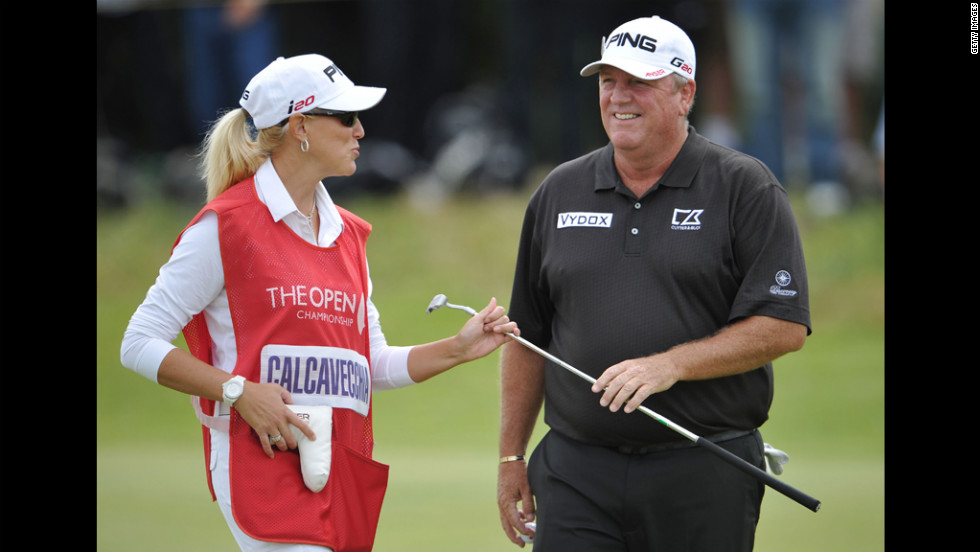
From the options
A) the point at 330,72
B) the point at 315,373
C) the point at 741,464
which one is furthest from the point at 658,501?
the point at 330,72

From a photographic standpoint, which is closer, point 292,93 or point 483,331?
point 292,93

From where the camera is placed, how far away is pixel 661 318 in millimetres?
3328

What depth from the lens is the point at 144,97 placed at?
1358 cm

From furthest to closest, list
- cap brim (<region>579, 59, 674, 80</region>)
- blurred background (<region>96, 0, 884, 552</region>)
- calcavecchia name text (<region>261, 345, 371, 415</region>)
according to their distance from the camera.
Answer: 1. blurred background (<region>96, 0, 884, 552</region>)
2. cap brim (<region>579, 59, 674, 80</region>)
3. calcavecchia name text (<region>261, 345, 371, 415</region>)

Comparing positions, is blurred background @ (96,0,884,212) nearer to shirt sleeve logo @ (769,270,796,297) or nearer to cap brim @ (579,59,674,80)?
cap brim @ (579,59,674,80)

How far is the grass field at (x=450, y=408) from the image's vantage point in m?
6.87

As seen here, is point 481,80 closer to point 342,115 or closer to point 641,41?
point 641,41

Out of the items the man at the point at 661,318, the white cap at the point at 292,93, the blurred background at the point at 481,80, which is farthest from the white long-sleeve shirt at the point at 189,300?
the blurred background at the point at 481,80

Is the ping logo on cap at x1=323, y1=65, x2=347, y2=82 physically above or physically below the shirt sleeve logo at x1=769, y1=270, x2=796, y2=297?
above

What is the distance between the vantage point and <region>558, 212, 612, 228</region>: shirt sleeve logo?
3463mm

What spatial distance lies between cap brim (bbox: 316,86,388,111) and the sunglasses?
2cm

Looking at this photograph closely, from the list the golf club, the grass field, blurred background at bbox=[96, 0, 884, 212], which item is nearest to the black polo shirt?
the golf club

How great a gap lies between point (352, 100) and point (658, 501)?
1442 mm

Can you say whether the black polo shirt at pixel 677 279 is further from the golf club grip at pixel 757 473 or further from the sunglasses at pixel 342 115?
A: the sunglasses at pixel 342 115
